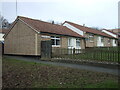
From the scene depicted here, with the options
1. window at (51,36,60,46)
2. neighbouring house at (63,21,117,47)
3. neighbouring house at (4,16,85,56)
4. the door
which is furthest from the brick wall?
neighbouring house at (63,21,117,47)

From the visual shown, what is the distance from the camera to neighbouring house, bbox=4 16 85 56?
655 inches

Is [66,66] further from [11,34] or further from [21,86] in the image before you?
[11,34]

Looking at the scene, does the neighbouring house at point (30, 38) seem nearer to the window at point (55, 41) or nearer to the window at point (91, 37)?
the window at point (55, 41)

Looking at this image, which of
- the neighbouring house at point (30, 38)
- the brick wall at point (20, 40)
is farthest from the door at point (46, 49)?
the brick wall at point (20, 40)

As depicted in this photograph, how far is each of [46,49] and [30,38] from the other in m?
3.21

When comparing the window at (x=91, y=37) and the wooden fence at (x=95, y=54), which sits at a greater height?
the window at (x=91, y=37)

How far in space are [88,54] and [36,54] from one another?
6.63 meters

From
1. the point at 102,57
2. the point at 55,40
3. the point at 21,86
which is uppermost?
the point at 55,40

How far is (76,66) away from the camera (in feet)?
37.6

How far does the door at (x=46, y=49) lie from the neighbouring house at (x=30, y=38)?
74 centimetres

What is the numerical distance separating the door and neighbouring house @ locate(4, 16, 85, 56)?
738 mm

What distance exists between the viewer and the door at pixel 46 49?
1461cm

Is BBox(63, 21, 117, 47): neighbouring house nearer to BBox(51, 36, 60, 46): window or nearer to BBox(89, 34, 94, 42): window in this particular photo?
BBox(89, 34, 94, 42): window

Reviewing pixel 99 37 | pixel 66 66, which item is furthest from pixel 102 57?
pixel 99 37
